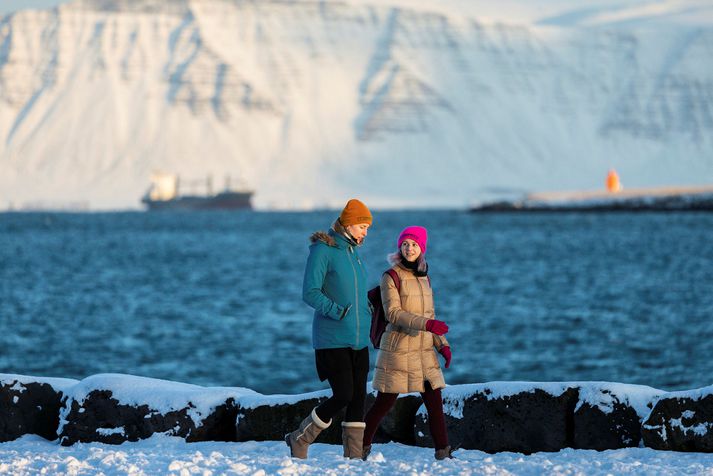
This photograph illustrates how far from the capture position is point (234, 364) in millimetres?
24438

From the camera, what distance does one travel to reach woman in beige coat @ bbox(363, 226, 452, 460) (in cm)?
875

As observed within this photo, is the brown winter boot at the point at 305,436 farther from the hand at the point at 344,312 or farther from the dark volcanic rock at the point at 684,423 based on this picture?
the dark volcanic rock at the point at 684,423

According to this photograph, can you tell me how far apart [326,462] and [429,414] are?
720mm

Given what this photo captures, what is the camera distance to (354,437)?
8.88m

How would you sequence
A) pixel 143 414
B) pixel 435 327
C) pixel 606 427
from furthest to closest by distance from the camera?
1. pixel 143 414
2. pixel 606 427
3. pixel 435 327

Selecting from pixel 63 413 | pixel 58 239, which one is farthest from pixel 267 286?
pixel 58 239

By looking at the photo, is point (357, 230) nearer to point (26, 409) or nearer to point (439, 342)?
point (439, 342)

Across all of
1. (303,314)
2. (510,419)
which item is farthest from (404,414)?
(303,314)

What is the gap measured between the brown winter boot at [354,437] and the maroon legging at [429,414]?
0.44 ft

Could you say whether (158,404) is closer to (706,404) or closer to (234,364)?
(706,404)

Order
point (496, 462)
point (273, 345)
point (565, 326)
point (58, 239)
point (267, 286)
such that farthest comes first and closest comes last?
point (58, 239), point (267, 286), point (565, 326), point (273, 345), point (496, 462)

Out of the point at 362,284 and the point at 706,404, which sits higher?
the point at 362,284

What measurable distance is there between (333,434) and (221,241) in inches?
3186

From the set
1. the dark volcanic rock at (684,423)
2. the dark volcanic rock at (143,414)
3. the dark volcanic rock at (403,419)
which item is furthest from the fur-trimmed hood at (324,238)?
the dark volcanic rock at (684,423)
